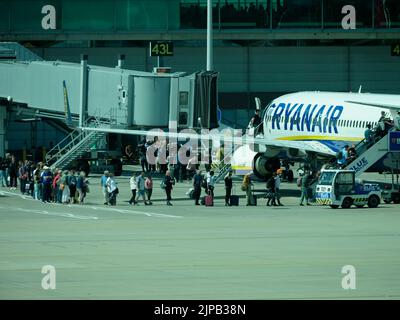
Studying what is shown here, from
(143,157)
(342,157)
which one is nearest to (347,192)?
(342,157)

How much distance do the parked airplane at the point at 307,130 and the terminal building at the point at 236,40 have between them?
66.9ft

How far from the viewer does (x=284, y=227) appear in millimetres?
46469

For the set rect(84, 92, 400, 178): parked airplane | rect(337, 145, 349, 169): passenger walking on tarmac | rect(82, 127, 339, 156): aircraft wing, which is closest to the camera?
rect(337, 145, 349, 169): passenger walking on tarmac

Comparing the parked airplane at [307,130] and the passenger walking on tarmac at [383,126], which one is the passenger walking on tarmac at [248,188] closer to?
the parked airplane at [307,130]

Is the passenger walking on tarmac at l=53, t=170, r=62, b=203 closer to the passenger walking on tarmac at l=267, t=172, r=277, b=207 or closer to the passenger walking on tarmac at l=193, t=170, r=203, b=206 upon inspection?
the passenger walking on tarmac at l=193, t=170, r=203, b=206

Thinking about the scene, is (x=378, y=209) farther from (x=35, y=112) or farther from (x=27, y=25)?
(x=27, y=25)

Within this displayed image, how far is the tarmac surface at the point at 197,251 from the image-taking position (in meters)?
29.7

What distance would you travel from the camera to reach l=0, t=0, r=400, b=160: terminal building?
89438mm

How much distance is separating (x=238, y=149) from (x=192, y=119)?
3.78 metres

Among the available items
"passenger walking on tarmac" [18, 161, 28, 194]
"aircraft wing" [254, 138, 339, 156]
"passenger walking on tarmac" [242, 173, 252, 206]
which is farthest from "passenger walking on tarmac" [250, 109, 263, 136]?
"passenger walking on tarmac" [242, 173, 252, 206]

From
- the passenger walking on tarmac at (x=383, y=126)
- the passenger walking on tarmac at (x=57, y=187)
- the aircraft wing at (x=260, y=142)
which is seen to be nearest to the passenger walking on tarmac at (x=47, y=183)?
the passenger walking on tarmac at (x=57, y=187)

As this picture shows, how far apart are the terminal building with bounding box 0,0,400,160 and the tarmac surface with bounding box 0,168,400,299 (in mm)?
32000
